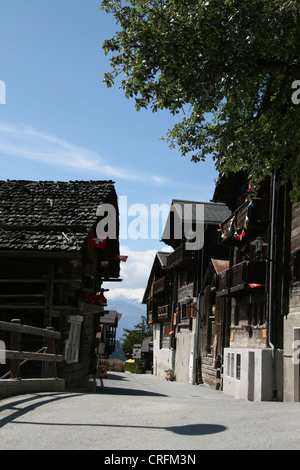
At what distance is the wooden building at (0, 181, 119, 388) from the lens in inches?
559

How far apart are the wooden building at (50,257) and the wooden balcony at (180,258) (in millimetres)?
14708

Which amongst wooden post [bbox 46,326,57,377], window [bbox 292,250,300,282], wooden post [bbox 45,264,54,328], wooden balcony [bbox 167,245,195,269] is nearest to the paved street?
wooden post [bbox 46,326,57,377]

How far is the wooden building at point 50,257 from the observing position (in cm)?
1421

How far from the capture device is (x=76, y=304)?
52.2 feet

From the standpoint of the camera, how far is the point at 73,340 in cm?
1714

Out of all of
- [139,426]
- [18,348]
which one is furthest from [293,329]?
[139,426]

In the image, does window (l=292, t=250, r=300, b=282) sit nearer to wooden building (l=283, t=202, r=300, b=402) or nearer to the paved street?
wooden building (l=283, t=202, r=300, b=402)

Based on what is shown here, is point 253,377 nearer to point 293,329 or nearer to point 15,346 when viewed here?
point 293,329

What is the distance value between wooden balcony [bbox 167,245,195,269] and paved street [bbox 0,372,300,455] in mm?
24475

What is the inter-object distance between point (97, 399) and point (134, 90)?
240 inches

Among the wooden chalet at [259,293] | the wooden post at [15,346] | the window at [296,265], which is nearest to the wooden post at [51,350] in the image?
the wooden post at [15,346]

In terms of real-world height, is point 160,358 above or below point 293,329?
below

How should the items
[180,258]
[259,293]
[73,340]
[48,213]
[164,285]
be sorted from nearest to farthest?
[48,213] → [73,340] → [259,293] → [180,258] → [164,285]

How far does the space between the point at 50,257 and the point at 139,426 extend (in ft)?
29.5
